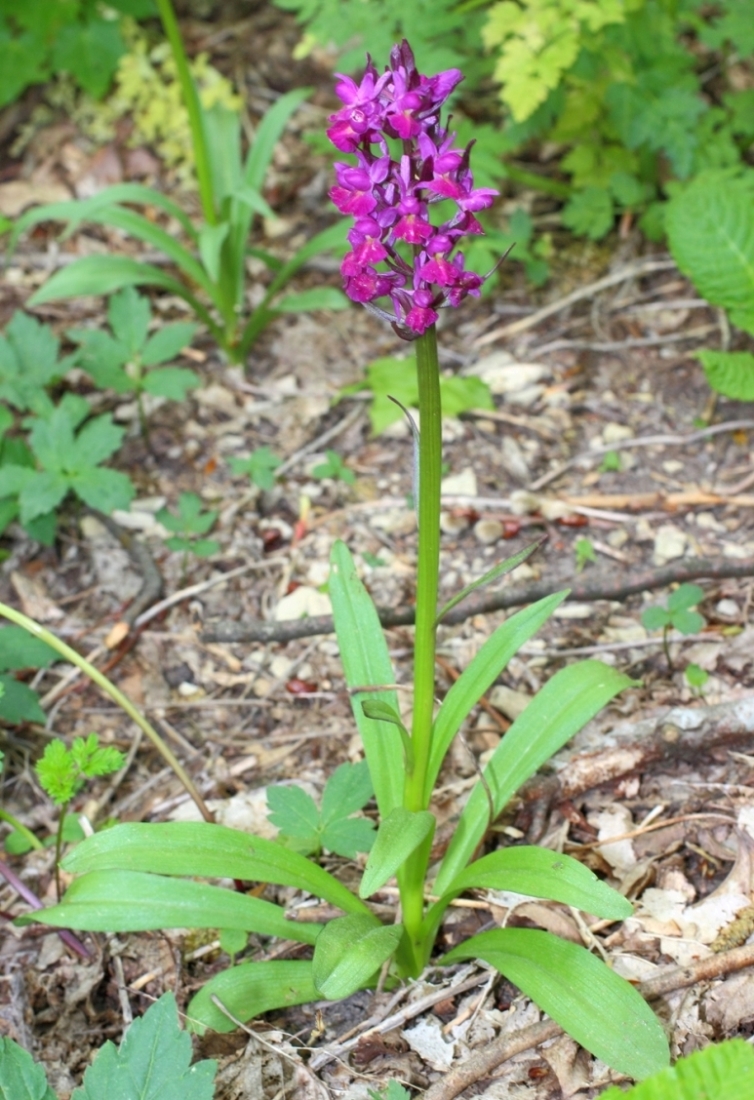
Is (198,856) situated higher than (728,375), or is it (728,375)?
(728,375)

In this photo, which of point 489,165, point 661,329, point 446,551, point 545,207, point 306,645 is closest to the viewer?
point 306,645

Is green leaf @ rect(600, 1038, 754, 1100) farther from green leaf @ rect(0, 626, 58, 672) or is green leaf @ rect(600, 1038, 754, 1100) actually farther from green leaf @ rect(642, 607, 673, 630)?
green leaf @ rect(0, 626, 58, 672)

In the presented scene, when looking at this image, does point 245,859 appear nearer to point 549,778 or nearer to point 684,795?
point 549,778

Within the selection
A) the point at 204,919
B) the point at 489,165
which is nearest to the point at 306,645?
the point at 204,919

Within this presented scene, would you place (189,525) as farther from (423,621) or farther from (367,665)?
(423,621)

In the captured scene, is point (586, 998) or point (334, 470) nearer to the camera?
point (586, 998)

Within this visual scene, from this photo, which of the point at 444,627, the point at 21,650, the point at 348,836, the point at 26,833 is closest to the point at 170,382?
the point at 21,650

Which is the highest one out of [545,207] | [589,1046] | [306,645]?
[545,207]
